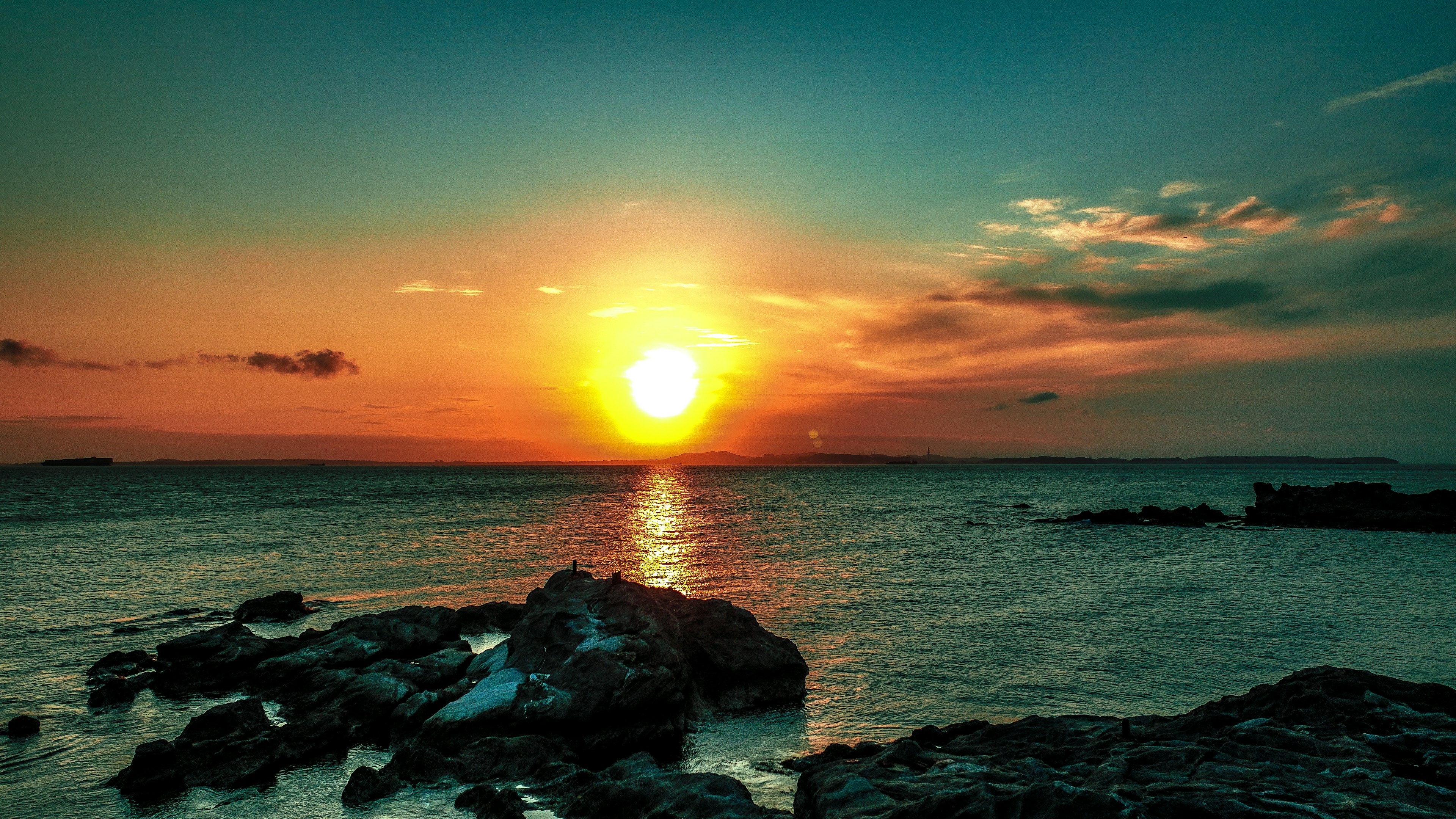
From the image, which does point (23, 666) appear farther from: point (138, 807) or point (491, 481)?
point (491, 481)

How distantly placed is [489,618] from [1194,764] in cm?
2323

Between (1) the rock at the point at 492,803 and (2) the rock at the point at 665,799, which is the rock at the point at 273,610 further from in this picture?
(2) the rock at the point at 665,799

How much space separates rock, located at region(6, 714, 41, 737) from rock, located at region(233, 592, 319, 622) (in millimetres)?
12230

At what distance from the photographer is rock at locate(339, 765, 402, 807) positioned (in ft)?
43.1

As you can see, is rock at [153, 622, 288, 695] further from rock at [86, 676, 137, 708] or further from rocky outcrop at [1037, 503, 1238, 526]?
rocky outcrop at [1037, 503, 1238, 526]

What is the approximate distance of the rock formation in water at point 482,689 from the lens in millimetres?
14180

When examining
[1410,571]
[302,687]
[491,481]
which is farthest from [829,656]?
[491,481]

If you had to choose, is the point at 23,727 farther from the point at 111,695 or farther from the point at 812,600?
the point at 812,600

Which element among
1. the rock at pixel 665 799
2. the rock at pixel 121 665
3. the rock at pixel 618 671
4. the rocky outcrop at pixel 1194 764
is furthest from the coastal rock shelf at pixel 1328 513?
the rock at pixel 121 665

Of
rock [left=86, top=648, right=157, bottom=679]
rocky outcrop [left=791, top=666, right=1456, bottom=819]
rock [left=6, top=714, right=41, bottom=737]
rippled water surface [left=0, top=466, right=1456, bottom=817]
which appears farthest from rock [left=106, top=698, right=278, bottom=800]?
rocky outcrop [left=791, top=666, right=1456, bottom=819]

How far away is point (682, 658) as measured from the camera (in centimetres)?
1847

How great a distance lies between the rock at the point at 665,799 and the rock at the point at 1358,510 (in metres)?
77.9

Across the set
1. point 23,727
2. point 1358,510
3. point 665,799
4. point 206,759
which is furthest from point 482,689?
point 1358,510

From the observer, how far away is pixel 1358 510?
7000cm
